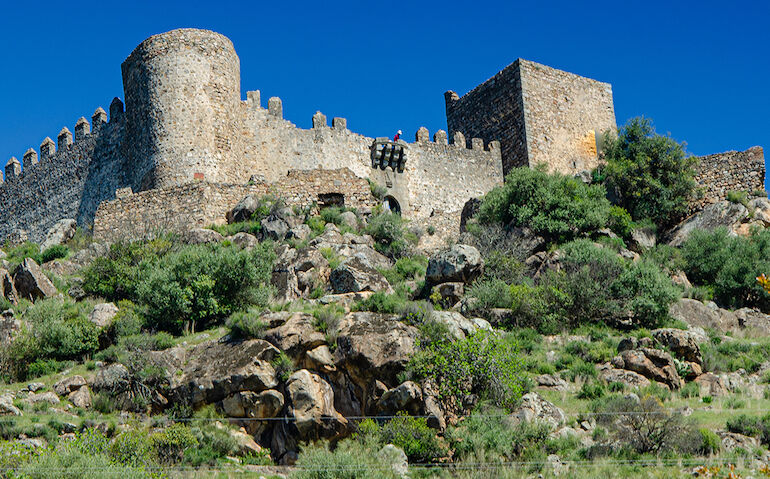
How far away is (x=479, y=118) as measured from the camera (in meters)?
39.4

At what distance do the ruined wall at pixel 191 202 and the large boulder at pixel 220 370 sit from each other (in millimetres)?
8275

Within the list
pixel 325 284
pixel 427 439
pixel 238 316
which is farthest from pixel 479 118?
pixel 427 439

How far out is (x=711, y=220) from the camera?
31.2 m

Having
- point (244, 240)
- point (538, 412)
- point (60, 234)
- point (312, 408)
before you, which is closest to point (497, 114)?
point (244, 240)

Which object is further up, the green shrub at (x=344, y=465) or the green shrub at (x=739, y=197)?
the green shrub at (x=739, y=197)

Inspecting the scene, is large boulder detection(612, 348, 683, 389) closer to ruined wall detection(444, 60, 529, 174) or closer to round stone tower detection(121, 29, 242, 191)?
round stone tower detection(121, 29, 242, 191)

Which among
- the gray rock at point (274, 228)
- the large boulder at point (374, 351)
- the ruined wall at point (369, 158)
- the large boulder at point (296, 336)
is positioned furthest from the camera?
the ruined wall at point (369, 158)

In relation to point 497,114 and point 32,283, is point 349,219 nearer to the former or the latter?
point 32,283

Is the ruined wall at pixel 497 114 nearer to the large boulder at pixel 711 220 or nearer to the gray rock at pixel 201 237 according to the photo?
the large boulder at pixel 711 220

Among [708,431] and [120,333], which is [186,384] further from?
[708,431]

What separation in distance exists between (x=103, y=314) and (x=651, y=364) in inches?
500

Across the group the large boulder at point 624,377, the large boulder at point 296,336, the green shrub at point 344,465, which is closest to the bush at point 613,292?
the large boulder at point 624,377

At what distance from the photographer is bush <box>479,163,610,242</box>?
2870cm

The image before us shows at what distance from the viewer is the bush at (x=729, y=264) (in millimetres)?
26797
